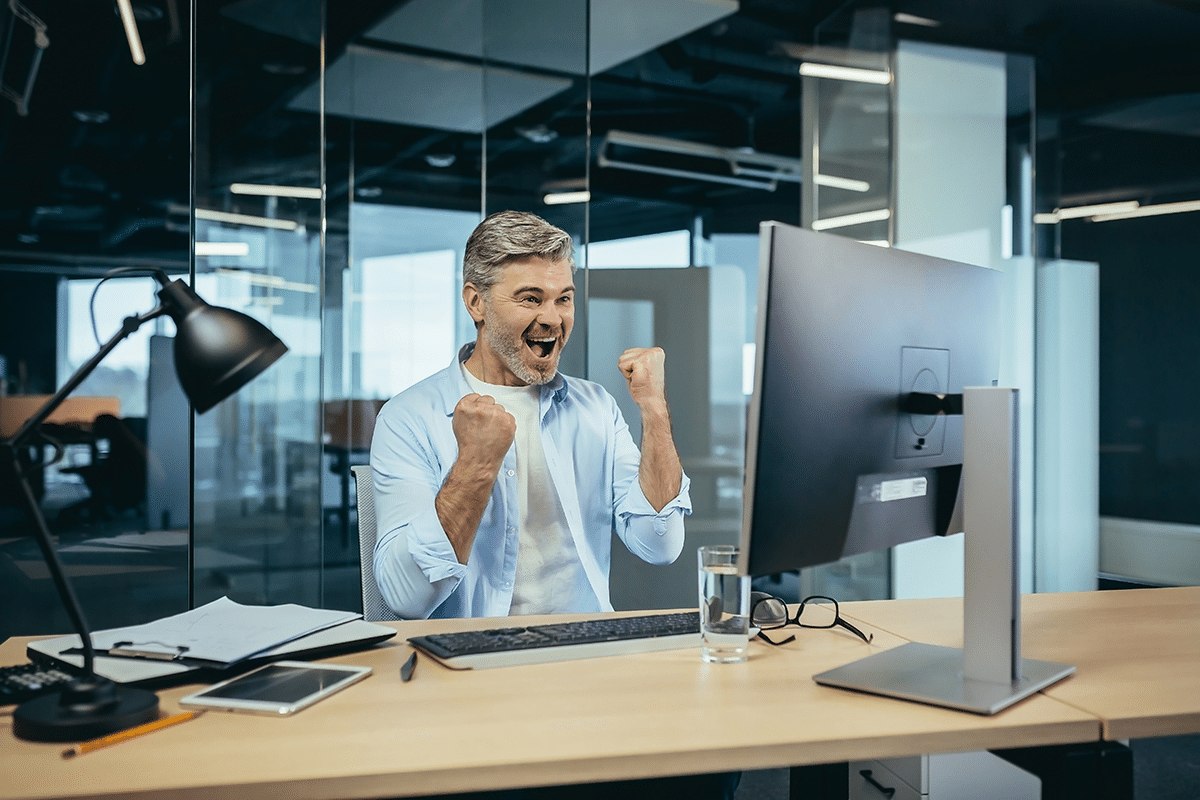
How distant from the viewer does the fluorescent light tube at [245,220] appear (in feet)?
10.8

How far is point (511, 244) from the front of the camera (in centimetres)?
194

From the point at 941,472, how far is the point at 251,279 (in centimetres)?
284

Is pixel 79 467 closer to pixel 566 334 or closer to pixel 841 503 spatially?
pixel 566 334

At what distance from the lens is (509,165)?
372 cm

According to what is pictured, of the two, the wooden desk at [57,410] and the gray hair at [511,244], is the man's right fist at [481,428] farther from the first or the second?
the wooden desk at [57,410]

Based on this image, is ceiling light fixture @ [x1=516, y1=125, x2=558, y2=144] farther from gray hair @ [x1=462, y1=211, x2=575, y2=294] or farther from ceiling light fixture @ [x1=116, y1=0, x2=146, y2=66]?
gray hair @ [x1=462, y1=211, x2=575, y2=294]

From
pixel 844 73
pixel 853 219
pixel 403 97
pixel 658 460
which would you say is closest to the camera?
pixel 658 460

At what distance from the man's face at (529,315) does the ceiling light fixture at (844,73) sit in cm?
293

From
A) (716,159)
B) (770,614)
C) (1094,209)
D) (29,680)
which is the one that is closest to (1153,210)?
(1094,209)

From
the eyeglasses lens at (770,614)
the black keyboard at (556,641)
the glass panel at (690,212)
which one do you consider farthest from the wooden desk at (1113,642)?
the glass panel at (690,212)

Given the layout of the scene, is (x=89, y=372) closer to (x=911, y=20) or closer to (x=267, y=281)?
(x=267, y=281)

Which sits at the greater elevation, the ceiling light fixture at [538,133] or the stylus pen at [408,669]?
the ceiling light fixture at [538,133]

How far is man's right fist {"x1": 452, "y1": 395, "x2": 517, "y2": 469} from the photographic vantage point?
158cm

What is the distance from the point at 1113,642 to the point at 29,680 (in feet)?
4.91
